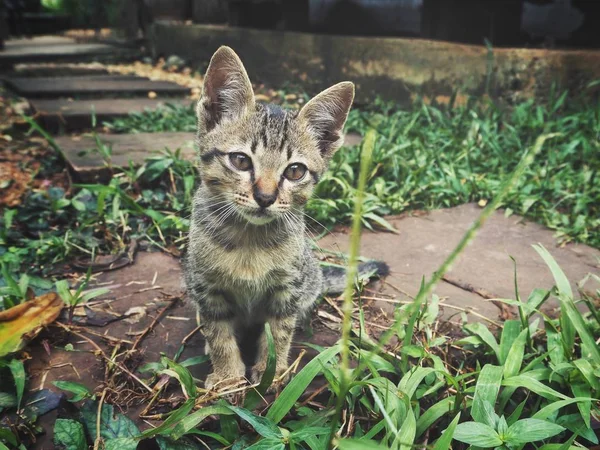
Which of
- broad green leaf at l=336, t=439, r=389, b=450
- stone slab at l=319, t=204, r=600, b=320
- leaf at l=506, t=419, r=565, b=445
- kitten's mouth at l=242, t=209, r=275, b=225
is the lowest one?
stone slab at l=319, t=204, r=600, b=320

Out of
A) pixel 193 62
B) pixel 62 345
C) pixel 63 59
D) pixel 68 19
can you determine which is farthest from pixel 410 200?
pixel 68 19

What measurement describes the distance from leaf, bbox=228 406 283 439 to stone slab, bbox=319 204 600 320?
1.17 metres

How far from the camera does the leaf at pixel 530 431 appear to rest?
1.70m

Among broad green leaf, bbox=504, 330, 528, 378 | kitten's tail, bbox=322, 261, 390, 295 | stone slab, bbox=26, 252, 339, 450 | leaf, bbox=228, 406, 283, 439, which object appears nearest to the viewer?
leaf, bbox=228, 406, 283, 439

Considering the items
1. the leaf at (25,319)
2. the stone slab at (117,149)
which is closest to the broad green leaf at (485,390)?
the leaf at (25,319)

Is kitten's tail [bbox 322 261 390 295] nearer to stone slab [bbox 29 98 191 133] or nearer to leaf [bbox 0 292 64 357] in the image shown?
leaf [bbox 0 292 64 357]

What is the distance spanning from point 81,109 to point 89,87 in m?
1.57

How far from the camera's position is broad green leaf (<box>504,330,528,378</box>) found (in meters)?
2.11

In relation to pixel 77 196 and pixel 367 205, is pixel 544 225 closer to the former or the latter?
pixel 367 205

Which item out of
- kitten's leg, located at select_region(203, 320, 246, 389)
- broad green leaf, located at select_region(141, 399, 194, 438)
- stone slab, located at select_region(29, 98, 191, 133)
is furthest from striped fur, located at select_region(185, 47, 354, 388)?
stone slab, located at select_region(29, 98, 191, 133)

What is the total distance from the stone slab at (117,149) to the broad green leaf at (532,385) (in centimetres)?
323

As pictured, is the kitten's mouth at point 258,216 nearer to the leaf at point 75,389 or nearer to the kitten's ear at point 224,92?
the kitten's ear at point 224,92

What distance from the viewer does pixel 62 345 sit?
2.48m

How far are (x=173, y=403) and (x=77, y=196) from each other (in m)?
2.27
